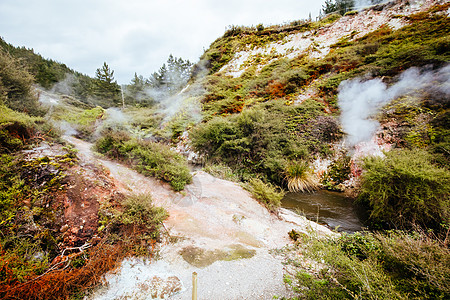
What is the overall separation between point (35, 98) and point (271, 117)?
11.5 meters

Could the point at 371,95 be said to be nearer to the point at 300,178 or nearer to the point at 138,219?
the point at 300,178

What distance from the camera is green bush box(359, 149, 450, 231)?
402cm

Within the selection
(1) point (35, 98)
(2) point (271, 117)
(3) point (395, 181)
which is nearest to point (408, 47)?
(2) point (271, 117)

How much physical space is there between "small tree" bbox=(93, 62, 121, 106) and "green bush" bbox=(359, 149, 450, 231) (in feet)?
107

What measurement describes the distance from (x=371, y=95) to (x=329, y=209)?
7094mm

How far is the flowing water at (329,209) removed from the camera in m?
5.49

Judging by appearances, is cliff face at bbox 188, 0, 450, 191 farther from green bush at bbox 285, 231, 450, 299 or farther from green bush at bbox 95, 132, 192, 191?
green bush at bbox 285, 231, 450, 299

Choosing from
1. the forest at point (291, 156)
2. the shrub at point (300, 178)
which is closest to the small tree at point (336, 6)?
the forest at point (291, 156)

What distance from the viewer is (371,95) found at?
8805 millimetres

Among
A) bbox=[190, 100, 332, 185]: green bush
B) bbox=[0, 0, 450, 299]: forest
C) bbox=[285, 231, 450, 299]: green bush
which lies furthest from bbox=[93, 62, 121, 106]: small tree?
bbox=[285, 231, 450, 299]: green bush

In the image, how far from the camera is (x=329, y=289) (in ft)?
6.23

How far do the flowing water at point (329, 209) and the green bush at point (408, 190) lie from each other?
681 mm

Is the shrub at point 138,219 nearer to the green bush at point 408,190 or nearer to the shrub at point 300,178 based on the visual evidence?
the green bush at point 408,190

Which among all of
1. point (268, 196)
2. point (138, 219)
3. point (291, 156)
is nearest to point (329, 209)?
point (268, 196)
